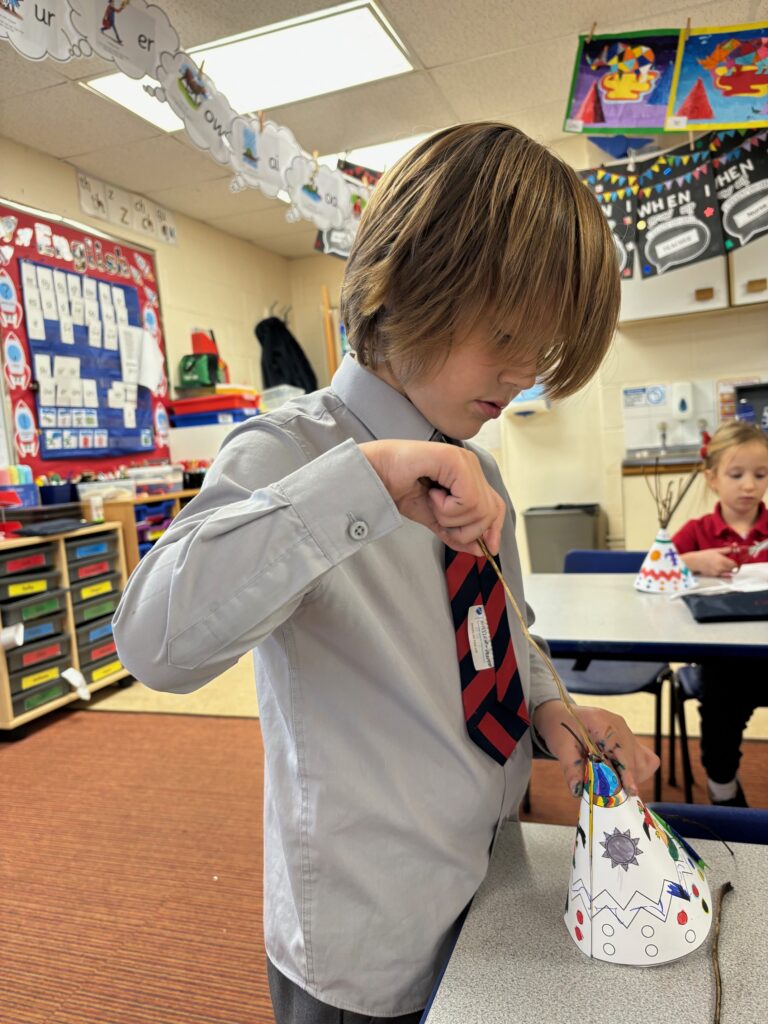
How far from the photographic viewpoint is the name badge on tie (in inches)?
31.0

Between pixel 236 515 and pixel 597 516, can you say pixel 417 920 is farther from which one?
pixel 597 516

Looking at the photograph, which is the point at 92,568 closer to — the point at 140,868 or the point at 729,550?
the point at 140,868

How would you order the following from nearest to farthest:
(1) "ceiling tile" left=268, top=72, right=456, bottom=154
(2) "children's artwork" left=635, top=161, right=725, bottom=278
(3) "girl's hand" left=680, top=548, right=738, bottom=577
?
(3) "girl's hand" left=680, top=548, right=738, bottom=577 < (1) "ceiling tile" left=268, top=72, right=456, bottom=154 < (2) "children's artwork" left=635, top=161, right=725, bottom=278

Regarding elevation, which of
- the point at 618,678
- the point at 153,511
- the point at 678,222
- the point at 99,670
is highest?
the point at 678,222

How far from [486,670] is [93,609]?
315cm

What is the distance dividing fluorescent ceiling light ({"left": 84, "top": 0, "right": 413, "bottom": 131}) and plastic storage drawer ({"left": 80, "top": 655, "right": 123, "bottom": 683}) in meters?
2.55

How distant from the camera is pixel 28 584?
10.4ft

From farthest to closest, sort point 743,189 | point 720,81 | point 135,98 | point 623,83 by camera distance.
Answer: point 743,189 < point 135,98 < point 623,83 < point 720,81

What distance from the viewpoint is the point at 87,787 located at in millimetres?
2611

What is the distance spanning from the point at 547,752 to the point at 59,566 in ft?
9.80

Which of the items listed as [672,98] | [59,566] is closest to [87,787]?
[59,566]

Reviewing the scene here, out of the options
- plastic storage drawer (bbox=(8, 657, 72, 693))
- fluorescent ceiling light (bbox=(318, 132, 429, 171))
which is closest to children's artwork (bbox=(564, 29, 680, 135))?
fluorescent ceiling light (bbox=(318, 132, 429, 171))

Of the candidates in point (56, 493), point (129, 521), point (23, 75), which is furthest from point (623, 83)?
point (56, 493)

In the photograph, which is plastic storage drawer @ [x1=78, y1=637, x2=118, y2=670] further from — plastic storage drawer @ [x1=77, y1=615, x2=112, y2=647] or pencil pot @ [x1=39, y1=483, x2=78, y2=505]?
pencil pot @ [x1=39, y1=483, x2=78, y2=505]
